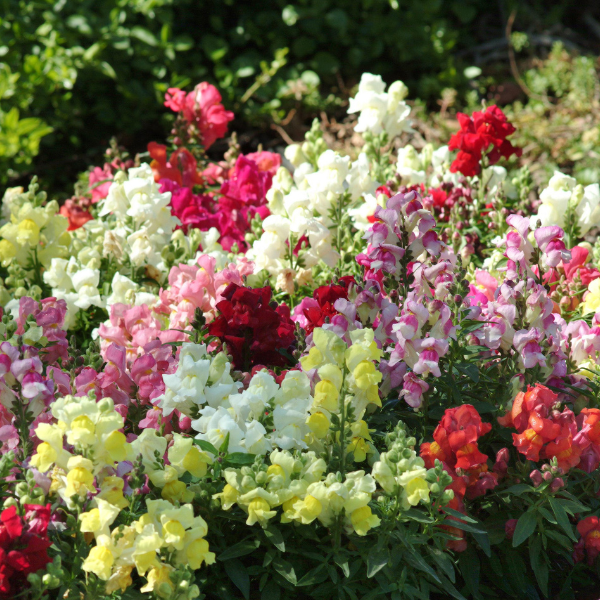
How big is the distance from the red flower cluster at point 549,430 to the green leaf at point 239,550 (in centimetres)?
79

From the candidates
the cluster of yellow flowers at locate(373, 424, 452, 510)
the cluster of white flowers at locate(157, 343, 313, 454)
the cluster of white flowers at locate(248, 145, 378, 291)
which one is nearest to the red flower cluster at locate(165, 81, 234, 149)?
the cluster of white flowers at locate(248, 145, 378, 291)

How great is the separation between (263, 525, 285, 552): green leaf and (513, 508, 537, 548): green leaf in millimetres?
640

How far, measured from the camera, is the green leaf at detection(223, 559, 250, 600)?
7.00 ft

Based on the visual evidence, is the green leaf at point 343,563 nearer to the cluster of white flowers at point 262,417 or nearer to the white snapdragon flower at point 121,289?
the cluster of white flowers at point 262,417

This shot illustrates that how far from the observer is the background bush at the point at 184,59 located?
5.89 meters

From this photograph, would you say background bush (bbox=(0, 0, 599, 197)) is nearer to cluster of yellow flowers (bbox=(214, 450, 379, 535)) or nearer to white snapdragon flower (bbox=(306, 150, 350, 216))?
white snapdragon flower (bbox=(306, 150, 350, 216))

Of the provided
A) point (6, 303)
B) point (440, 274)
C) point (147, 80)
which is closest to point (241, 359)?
point (440, 274)

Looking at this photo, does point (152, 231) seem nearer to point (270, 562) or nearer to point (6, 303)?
point (6, 303)

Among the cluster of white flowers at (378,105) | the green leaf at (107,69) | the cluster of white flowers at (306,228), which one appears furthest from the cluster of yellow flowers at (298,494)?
the green leaf at (107,69)

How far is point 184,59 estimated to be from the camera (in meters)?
6.61

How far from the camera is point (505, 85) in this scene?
7332 mm

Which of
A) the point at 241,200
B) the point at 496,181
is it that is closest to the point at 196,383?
the point at 241,200

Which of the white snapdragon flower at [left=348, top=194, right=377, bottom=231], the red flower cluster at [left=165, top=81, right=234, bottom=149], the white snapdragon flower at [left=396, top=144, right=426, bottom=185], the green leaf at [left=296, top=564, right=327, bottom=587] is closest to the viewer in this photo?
the green leaf at [left=296, top=564, right=327, bottom=587]

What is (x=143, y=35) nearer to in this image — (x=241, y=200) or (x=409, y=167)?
(x=241, y=200)
